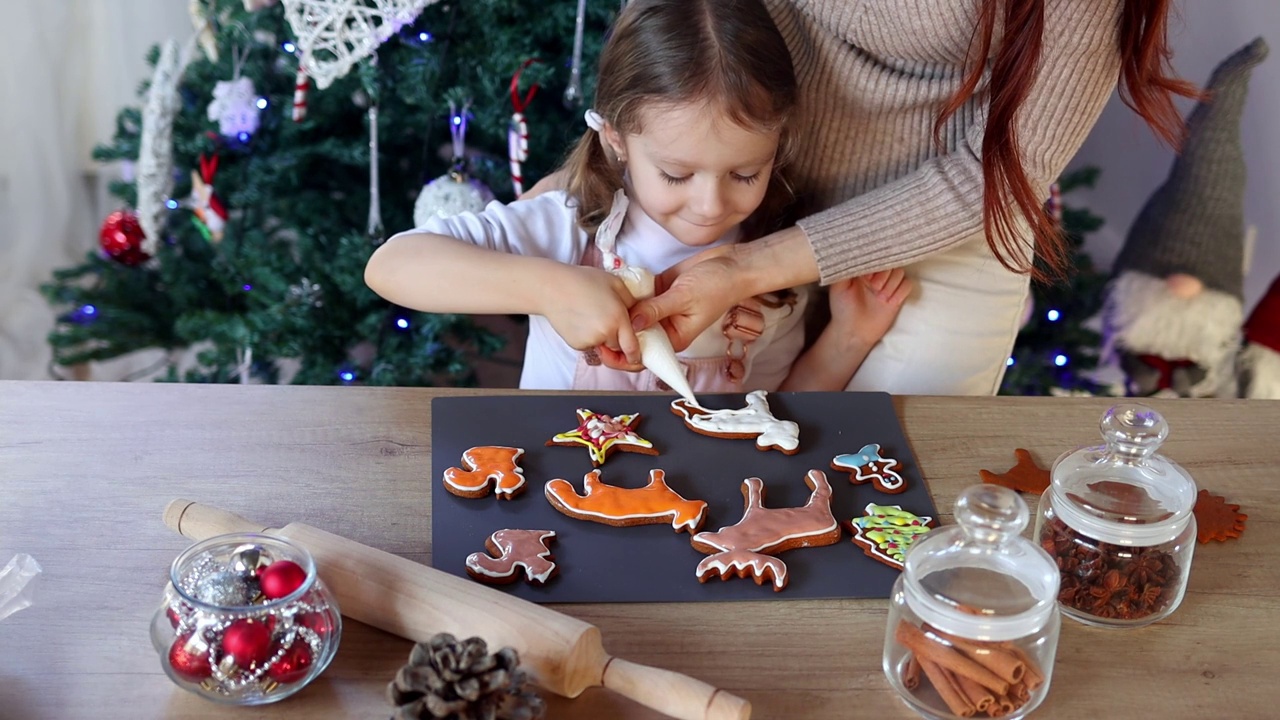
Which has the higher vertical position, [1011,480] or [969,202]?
[969,202]

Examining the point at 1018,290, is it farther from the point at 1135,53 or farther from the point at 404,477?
the point at 404,477

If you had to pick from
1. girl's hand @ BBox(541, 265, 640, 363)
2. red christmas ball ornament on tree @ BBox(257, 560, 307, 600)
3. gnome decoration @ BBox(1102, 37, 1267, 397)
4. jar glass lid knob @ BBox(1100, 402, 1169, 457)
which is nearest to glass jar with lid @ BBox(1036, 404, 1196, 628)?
jar glass lid knob @ BBox(1100, 402, 1169, 457)

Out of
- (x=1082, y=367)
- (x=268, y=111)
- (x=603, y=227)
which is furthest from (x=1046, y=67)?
(x=268, y=111)

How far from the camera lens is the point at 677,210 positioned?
52.1 inches

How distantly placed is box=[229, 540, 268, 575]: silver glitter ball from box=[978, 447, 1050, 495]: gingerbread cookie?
64 centimetres

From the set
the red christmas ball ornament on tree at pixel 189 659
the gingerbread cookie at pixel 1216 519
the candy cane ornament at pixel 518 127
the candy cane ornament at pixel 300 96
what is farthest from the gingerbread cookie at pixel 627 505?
the candy cane ornament at pixel 300 96

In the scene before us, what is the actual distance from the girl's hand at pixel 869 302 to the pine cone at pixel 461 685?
84cm

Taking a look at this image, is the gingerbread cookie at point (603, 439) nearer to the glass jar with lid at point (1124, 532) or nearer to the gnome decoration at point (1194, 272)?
the glass jar with lid at point (1124, 532)

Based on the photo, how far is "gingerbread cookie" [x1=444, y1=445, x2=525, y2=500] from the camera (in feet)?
3.18

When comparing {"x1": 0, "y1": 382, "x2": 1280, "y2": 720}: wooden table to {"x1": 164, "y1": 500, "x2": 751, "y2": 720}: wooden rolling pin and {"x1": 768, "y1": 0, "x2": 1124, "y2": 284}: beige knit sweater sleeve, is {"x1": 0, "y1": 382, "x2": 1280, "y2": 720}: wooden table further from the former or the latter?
{"x1": 768, "y1": 0, "x2": 1124, "y2": 284}: beige knit sweater sleeve

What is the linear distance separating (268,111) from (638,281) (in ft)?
3.21

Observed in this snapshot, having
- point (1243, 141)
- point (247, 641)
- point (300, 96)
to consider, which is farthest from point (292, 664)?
point (1243, 141)

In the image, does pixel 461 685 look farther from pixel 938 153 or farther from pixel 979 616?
pixel 938 153

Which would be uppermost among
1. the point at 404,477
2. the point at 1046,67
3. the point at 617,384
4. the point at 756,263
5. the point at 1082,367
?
the point at 1046,67
